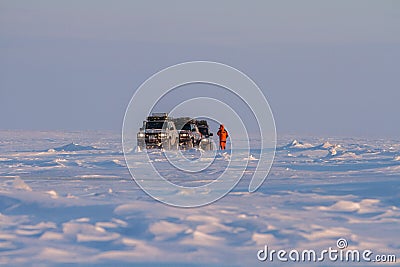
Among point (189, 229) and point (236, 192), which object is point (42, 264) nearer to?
point (189, 229)

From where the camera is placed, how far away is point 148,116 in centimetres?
3431

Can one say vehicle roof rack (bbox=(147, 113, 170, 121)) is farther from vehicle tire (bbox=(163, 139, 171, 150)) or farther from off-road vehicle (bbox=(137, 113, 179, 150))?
vehicle tire (bbox=(163, 139, 171, 150))

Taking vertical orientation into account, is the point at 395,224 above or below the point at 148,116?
below

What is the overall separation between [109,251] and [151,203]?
3.52 meters

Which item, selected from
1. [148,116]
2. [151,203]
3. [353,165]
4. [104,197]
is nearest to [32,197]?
[104,197]

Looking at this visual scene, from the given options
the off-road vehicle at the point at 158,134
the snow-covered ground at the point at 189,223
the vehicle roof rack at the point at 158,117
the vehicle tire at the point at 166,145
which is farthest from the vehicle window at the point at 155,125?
the snow-covered ground at the point at 189,223

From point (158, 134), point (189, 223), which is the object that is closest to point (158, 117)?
point (158, 134)
